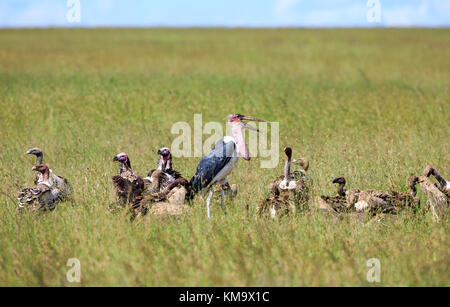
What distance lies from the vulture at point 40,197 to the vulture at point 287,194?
2872mm

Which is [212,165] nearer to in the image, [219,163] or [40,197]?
[219,163]

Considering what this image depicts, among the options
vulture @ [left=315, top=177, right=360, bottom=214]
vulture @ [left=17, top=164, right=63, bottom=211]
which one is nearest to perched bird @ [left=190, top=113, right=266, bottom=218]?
vulture @ [left=315, top=177, right=360, bottom=214]

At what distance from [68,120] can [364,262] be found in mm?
11193

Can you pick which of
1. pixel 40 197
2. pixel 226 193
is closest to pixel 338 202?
pixel 226 193

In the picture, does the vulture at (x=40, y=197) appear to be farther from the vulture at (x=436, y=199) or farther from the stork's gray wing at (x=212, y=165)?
the vulture at (x=436, y=199)

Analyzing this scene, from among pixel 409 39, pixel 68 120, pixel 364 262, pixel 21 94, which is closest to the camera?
pixel 364 262

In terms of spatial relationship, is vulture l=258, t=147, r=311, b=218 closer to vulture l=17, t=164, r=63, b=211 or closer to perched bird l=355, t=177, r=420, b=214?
perched bird l=355, t=177, r=420, b=214

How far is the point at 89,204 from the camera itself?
25.6ft

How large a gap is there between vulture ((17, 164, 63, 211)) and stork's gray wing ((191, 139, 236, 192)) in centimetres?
196

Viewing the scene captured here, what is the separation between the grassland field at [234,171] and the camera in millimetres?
5688

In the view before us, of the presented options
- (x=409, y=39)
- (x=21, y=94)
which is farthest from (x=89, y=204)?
(x=409, y=39)

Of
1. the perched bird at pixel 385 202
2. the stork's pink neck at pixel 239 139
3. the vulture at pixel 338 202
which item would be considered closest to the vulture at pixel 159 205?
the stork's pink neck at pixel 239 139

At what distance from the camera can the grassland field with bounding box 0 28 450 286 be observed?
569cm
